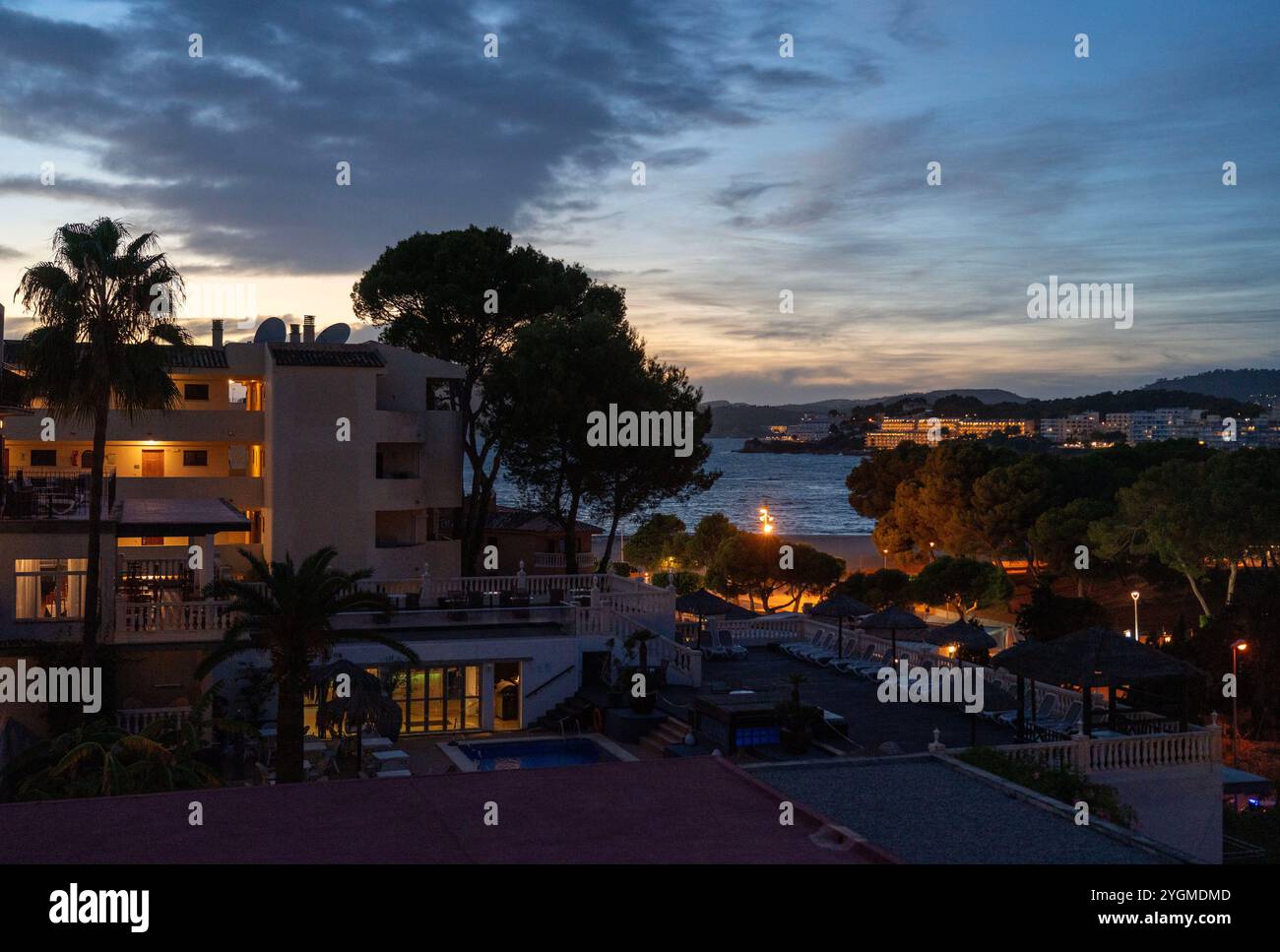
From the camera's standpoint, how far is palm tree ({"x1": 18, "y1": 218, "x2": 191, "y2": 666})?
930 inches

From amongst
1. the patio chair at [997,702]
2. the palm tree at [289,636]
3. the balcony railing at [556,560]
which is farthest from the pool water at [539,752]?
the balcony railing at [556,560]

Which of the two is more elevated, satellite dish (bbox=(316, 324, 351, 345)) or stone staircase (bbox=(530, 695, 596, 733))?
satellite dish (bbox=(316, 324, 351, 345))

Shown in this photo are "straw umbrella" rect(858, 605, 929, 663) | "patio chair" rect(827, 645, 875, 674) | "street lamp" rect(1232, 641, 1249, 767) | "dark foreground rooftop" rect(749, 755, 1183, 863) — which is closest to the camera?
"dark foreground rooftop" rect(749, 755, 1183, 863)

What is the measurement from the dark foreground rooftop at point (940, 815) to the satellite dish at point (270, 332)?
31640mm

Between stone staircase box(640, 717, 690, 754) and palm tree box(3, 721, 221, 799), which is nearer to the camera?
palm tree box(3, 721, 221, 799)

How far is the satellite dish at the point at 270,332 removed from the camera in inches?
1730

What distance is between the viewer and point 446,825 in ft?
43.4

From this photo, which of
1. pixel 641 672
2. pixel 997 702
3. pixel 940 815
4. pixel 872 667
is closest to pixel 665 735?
pixel 641 672

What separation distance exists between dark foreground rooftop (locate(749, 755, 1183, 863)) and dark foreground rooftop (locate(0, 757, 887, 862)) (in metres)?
1.38

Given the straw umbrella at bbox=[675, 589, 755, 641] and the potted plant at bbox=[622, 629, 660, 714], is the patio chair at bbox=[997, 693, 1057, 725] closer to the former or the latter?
the potted plant at bbox=[622, 629, 660, 714]

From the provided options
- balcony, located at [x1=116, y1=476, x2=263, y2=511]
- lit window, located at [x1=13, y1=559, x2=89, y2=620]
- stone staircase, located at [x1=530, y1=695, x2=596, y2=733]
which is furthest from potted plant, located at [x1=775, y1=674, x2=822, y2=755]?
balcony, located at [x1=116, y1=476, x2=263, y2=511]

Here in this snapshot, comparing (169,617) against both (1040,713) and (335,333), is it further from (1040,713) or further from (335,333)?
(335,333)

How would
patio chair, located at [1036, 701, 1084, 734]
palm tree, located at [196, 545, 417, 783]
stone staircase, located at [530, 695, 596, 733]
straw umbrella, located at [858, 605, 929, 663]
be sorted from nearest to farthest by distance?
palm tree, located at [196, 545, 417, 783]
patio chair, located at [1036, 701, 1084, 734]
stone staircase, located at [530, 695, 596, 733]
straw umbrella, located at [858, 605, 929, 663]

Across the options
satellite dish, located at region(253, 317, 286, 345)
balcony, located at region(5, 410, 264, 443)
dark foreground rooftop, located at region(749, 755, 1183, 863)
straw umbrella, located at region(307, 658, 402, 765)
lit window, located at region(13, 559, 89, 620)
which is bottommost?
dark foreground rooftop, located at region(749, 755, 1183, 863)
